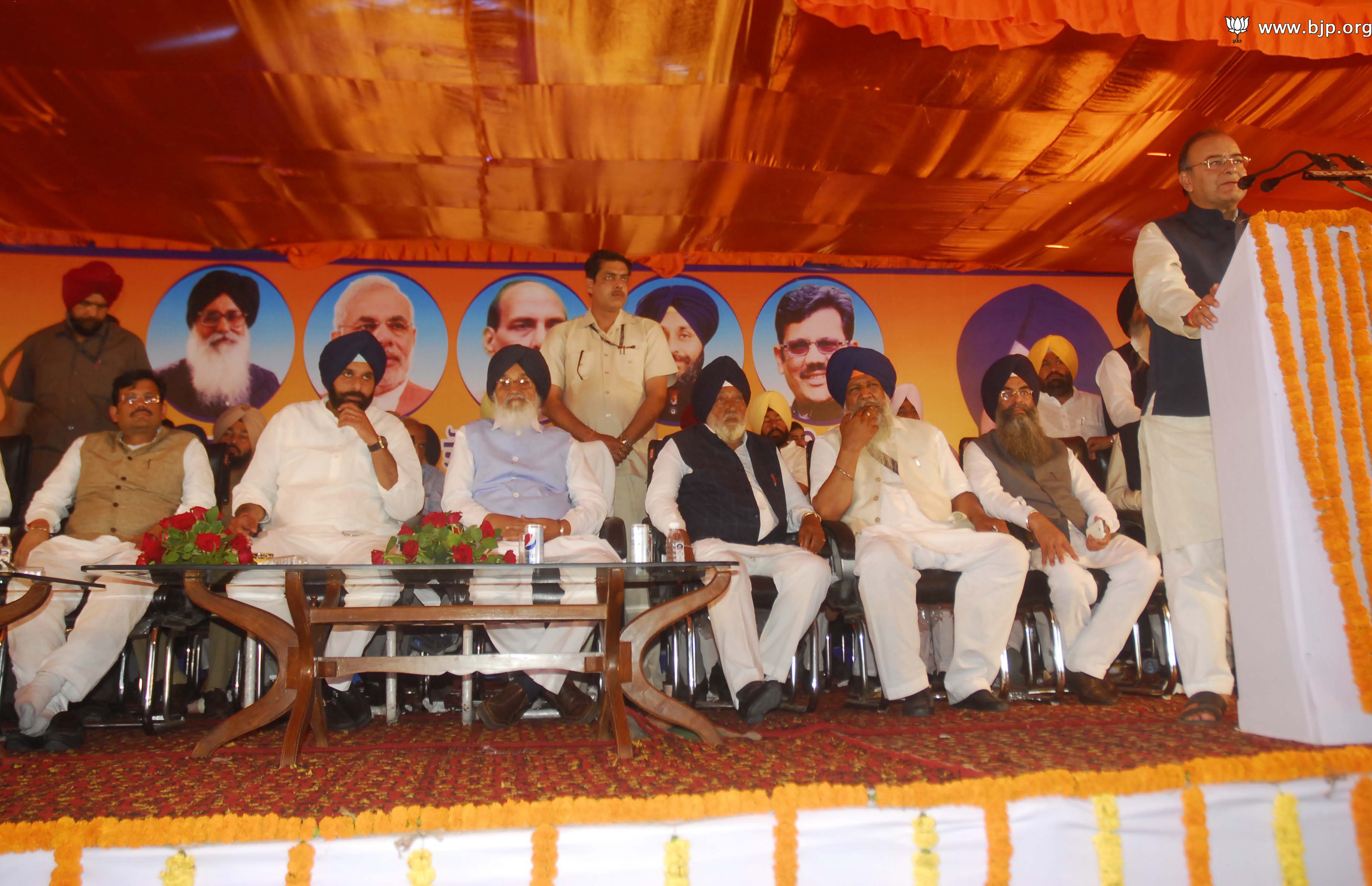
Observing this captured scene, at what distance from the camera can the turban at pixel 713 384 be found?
4098 mm

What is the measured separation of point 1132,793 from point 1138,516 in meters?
2.55

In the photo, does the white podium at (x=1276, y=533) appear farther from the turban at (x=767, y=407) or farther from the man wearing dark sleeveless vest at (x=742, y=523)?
the turban at (x=767, y=407)

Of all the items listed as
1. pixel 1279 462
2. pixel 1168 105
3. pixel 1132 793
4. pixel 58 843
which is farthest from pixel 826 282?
pixel 58 843

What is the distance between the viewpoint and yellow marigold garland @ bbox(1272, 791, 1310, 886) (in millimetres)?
1864

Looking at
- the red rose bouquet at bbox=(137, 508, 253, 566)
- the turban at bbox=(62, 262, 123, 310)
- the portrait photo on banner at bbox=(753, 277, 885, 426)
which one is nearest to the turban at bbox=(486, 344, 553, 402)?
the red rose bouquet at bbox=(137, 508, 253, 566)

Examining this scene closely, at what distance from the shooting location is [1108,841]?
71.9 inches

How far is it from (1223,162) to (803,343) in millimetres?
3546

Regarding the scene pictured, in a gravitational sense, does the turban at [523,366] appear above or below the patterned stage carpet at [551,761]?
above

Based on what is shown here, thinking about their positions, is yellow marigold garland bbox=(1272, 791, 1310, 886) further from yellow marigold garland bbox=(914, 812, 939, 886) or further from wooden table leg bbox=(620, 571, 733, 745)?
wooden table leg bbox=(620, 571, 733, 745)

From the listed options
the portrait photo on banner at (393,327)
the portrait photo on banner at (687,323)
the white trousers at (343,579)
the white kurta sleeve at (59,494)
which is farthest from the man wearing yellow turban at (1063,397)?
the white kurta sleeve at (59,494)

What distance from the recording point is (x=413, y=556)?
2.61 m

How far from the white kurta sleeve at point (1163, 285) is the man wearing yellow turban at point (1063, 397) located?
3.47 meters

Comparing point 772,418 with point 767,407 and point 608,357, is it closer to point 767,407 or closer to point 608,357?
point 767,407

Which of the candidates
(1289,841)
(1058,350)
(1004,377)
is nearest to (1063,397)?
(1058,350)
